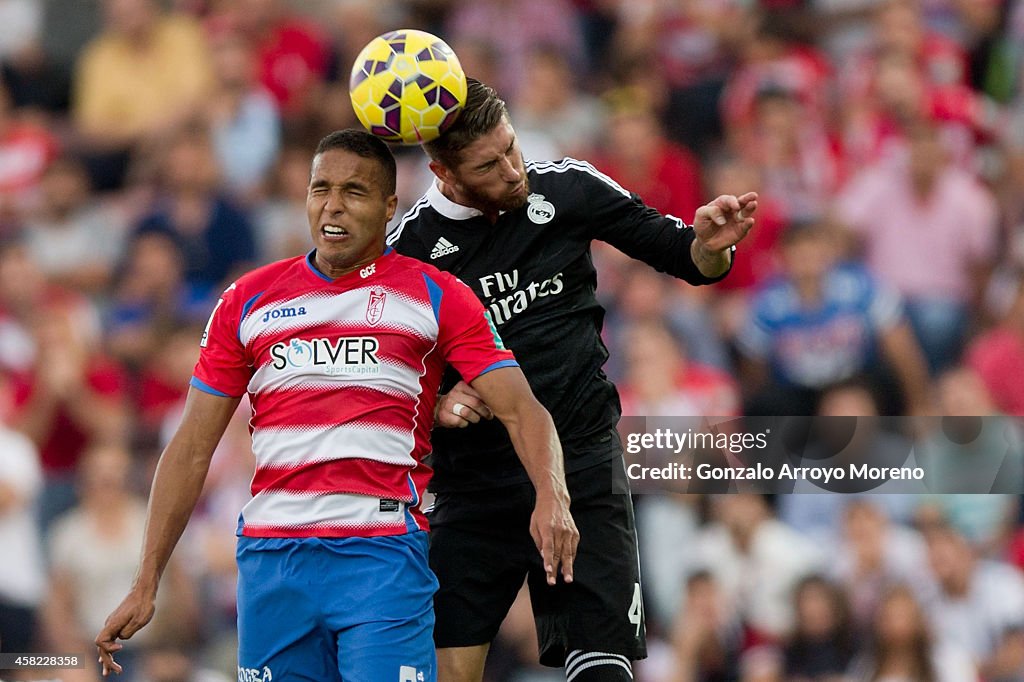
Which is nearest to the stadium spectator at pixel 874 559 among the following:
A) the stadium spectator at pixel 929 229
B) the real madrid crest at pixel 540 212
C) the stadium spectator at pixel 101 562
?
the stadium spectator at pixel 929 229

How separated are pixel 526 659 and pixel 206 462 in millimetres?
4576

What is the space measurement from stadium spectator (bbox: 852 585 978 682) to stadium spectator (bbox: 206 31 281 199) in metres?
5.94

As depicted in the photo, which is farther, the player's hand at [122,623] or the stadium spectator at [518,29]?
the stadium spectator at [518,29]

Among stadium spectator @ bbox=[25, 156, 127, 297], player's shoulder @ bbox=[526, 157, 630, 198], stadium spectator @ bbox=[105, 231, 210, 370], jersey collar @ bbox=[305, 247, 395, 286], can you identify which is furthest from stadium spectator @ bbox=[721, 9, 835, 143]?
jersey collar @ bbox=[305, 247, 395, 286]

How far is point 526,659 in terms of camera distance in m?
9.53

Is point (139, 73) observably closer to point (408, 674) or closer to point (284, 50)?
point (284, 50)

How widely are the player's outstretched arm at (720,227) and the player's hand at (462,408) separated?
1004mm

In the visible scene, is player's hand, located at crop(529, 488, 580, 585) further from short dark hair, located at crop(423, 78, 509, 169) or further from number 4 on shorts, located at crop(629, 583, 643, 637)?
short dark hair, located at crop(423, 78, 509, 169)

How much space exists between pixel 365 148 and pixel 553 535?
144cm

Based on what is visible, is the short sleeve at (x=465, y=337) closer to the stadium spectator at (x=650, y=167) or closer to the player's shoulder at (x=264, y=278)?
the player's shoulder at (x=264, y=278)

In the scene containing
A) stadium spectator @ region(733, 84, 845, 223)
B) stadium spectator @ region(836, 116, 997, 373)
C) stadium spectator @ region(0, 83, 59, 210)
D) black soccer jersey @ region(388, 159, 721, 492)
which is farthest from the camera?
stadium spectator @ region(0, 83, 59, 210)

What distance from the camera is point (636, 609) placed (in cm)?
586

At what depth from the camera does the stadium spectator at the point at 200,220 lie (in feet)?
38.5

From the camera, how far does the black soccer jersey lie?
588 centimetres
